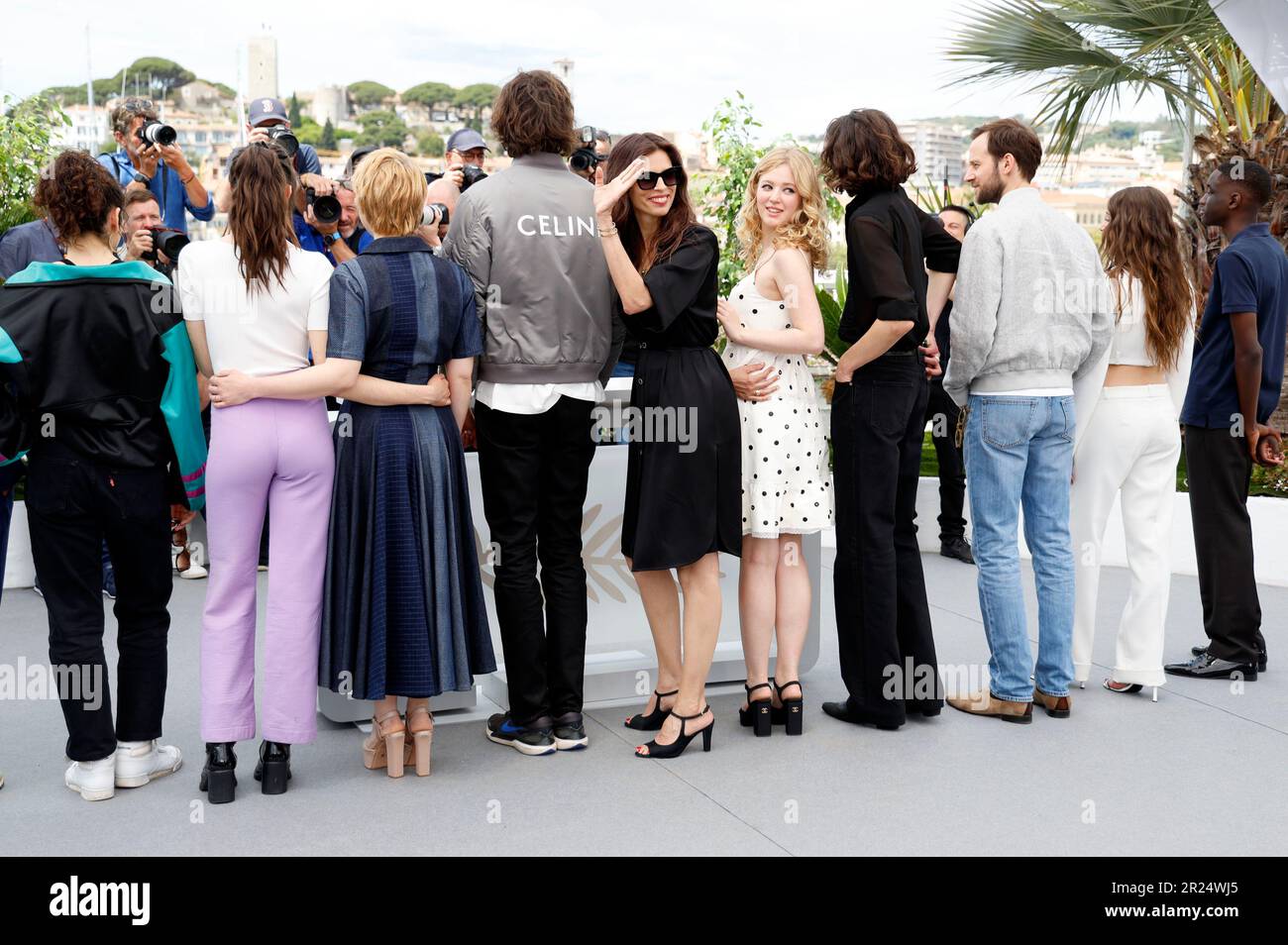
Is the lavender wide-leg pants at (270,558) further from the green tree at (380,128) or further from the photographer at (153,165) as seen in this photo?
the green tree at (380,128)

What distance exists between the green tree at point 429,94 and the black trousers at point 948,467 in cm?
8785

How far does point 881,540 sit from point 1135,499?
38.8 inches

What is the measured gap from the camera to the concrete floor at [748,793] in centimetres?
274

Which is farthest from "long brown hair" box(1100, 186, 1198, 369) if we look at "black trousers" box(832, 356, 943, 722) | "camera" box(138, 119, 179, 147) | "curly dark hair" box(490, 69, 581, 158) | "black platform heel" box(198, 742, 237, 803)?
"camera" box(138, 119, 179, 147)

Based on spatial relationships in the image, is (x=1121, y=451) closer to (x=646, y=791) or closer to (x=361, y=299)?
(x=646, y=791)

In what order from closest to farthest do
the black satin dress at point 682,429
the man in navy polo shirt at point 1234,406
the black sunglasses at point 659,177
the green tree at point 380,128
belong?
the black sunglasses at point 659,177
the black satin dress at point 682,429
the man in navy polo shirt at point 1234,406
the green tree at point 380,128

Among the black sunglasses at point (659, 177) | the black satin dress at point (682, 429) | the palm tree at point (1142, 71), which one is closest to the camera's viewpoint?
the black sunglasses at point (659, 177)

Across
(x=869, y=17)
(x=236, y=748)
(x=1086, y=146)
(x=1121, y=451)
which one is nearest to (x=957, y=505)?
(x=1121, y=451)

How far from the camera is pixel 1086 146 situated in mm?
7590

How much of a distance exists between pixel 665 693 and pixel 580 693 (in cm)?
26

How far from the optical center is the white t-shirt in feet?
9.43

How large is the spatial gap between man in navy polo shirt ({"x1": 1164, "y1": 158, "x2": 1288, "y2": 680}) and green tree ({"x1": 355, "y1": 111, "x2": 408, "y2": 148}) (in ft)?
220

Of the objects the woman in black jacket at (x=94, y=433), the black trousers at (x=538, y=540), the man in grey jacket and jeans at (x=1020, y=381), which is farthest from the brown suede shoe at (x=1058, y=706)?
the woman in black jacket at (x=94, y=433)

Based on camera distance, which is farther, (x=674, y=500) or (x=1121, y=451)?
(x=1121, y=451)
